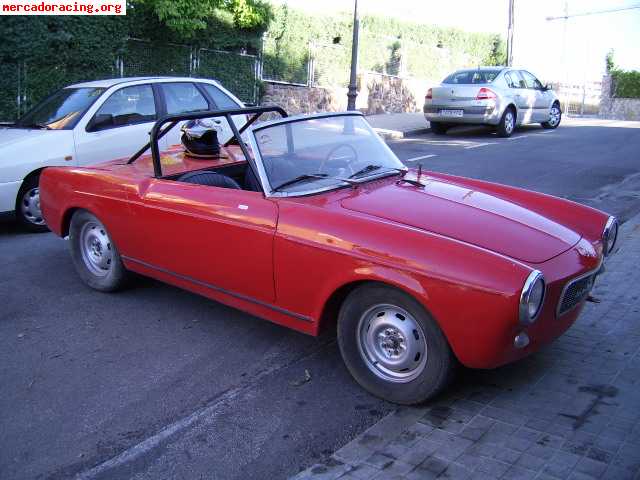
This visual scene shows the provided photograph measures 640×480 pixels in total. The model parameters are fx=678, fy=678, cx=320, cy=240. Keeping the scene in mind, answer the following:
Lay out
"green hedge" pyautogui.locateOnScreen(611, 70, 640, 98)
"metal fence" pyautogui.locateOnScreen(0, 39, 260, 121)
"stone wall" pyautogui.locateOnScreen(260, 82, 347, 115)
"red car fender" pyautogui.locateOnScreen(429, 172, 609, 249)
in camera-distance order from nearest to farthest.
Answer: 1. "red car fender" pyautogui.locateOnScreen(429, 172, 609, 249)
2. "metal fence" pyautogui.locateOnScreen(0, 39, 260, 121)
3. "stone wall" pyautogui.locateOnScreen(260, 82, 347, 115)
4. "green hedge" pyautogui.locateOnScreen(611, 70, 640, 98)

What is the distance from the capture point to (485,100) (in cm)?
1565

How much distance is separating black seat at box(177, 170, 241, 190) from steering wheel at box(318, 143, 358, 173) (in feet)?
2.34

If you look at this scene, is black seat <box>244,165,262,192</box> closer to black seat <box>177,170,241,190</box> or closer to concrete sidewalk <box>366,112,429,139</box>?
black seat <box>177,170,241,190</box>

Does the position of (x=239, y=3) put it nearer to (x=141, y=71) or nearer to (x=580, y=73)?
(x=141, y=71)

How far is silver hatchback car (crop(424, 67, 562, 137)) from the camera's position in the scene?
51.6ft

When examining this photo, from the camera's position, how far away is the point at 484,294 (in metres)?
3.14

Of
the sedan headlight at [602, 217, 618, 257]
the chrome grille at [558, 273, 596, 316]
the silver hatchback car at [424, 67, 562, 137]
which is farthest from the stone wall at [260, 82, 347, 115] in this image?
the chrome grille at [558, 273, 596, 316]

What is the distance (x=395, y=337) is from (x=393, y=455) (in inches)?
26.1

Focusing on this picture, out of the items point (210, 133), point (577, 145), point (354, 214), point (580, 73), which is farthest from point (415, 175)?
point (580, 73)

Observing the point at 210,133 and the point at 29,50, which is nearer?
the point at 210,133

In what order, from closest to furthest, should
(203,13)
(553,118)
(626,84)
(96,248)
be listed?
(96,248) → (203,13) → (553,118) → (626,84)

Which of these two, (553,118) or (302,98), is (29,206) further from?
(553,118)

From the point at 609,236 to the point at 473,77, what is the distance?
507 inches

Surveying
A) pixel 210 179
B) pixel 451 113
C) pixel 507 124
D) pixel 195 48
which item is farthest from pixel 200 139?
pixel 195 48
